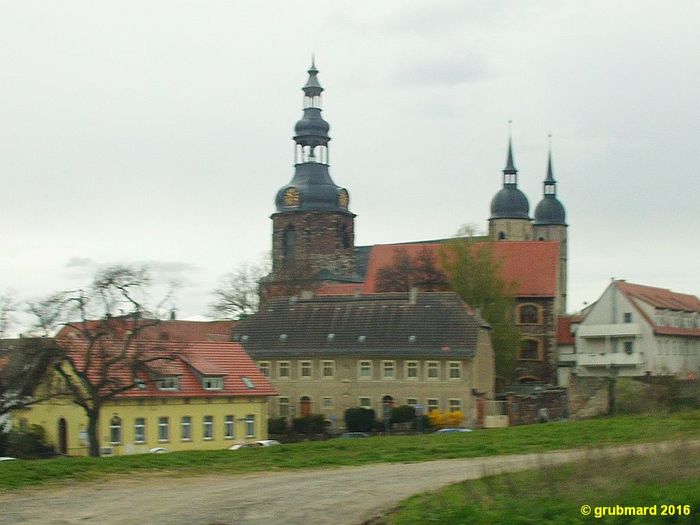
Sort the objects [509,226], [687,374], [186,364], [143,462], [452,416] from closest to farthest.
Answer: [143,462]
[186,364]
[452,416]
[687,374]
[509,226]

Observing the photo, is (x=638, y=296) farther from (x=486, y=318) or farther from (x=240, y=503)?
(x=240, y=503)

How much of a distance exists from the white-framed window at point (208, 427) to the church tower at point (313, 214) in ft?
182

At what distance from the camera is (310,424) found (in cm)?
6369

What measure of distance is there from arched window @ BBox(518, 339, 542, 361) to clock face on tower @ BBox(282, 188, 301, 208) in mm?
29726

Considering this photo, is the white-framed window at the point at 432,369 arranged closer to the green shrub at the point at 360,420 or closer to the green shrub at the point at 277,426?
the green shrub at the point at 360,420

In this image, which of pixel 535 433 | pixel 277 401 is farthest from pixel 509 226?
pixel 535 433

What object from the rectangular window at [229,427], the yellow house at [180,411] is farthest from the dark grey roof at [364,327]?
the rectangular window at [229,427]

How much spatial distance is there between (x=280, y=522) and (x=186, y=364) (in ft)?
132

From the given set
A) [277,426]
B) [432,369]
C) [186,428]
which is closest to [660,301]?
[432,369]

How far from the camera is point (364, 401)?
68625 millimetres

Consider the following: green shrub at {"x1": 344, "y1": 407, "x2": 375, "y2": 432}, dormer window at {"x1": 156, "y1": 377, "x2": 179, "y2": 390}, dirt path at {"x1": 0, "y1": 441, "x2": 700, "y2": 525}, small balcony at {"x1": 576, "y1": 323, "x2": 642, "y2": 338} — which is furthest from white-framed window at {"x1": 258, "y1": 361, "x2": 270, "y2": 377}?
dirt path at {"x1": 0, "y1": 441, "x2": 700, "y2": 525}

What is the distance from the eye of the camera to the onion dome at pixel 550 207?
147125 millimetres

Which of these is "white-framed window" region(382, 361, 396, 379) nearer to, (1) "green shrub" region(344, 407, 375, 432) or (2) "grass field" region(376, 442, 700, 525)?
(1) "green shrub" region(344, 407, 375, 432)

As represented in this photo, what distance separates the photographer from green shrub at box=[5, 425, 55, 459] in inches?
A: 1770
